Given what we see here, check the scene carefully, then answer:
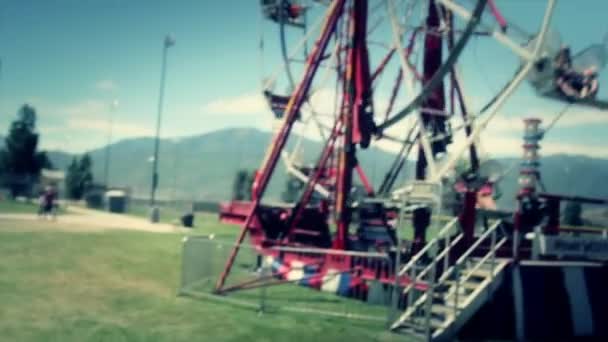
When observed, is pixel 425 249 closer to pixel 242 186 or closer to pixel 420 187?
pixel 420 187

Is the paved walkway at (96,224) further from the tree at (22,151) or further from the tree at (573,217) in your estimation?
the tree at (573,217)

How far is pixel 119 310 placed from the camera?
1014 centimetres

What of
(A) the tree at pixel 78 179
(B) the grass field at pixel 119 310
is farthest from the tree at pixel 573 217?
(A) the tree at pixel 78 179

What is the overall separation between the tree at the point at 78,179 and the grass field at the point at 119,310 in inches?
1894

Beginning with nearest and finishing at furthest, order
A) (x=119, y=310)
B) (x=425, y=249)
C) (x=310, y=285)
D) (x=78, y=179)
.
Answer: (x=119, y=310) < (x=425, y=249) < (x=310, y=285) < (x=78, y=179)

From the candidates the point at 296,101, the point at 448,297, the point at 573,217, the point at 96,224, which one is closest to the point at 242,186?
the point at 573,217

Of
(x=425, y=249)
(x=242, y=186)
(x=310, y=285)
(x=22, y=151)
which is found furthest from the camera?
(x=242, y=186)

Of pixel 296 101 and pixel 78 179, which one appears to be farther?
pixel 78 179

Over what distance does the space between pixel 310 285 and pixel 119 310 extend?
18.4ft

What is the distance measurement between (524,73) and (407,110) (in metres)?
3.31

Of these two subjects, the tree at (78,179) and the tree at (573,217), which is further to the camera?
the tree at (78,179)

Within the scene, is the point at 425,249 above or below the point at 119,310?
above

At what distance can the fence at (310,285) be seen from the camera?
11.4 meters

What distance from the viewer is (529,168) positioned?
11.0 m
